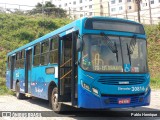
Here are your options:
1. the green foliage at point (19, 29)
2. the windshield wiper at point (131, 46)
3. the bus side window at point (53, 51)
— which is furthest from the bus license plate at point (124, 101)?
the green foliage at point (19, 29)

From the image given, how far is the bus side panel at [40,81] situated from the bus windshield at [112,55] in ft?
7.62

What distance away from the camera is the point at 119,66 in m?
9.00

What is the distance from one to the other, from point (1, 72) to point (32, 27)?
13454 mm

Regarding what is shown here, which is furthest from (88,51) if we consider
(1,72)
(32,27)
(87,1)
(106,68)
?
(87,1)

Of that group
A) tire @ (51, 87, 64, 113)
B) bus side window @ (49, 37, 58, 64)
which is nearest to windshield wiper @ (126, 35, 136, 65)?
bus side window @ (49, 37, 58, 64)

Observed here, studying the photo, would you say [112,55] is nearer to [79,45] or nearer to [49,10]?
[79,45]

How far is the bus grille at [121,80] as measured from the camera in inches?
342

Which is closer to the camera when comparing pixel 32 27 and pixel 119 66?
pixel 119 66

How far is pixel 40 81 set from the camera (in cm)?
1276

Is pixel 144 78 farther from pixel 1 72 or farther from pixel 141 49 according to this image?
pixel 1 72

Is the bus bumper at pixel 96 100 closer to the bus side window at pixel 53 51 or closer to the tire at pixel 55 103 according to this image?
the tire at pixel 55 103

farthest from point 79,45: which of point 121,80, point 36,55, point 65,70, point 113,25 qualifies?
point 36,55

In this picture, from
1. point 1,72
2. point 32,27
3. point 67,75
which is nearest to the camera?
point 67,75

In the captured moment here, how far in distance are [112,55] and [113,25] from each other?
3.55 feet
